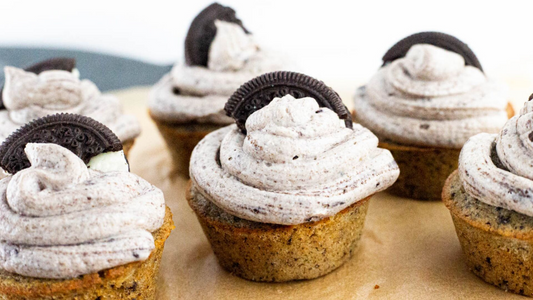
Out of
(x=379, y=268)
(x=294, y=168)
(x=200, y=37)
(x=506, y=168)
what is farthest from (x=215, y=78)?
(x=506, y=168)

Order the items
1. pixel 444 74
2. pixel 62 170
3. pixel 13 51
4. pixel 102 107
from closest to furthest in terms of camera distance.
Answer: pixel 62 170, pixel 444 74, pixel 102 107, pixel 13 51

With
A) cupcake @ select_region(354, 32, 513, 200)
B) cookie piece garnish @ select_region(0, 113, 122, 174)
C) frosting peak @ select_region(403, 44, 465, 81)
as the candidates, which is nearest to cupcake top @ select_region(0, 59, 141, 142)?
cookie piece garnish @ select_region(0, 113, 122, 174)

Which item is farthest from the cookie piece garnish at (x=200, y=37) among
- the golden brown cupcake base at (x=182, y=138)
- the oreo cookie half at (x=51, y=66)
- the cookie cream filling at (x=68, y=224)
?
the cookie cream filling at (x=68, y=224)

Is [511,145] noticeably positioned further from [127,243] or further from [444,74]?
[127,243]

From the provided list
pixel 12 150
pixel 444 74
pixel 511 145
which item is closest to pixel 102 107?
pixel 12 150

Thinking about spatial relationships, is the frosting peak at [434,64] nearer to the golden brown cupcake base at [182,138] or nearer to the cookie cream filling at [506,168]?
the cookie cream filling at [506,168]

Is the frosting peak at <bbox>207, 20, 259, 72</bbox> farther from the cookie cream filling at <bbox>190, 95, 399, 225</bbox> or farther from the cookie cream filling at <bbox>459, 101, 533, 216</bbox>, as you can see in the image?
the cookie cream filling at <bbox>459, 101, 533, 216</bbox>

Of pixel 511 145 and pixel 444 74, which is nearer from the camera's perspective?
pixel 511 145
